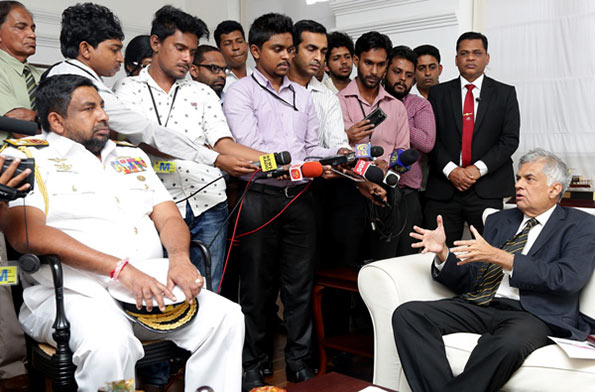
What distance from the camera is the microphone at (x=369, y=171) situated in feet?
8.51

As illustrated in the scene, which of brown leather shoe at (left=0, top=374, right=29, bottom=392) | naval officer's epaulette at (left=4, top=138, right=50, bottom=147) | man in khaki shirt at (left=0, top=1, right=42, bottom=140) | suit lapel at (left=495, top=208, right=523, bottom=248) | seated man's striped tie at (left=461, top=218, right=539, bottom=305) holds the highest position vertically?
man in khaki shirt at (left=0, top=1, right=42, bottom=140)

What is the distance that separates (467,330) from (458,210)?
118 cm

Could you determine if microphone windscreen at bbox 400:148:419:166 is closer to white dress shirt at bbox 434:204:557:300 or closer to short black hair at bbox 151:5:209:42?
white dress shirt at bbox 434:204:557:300

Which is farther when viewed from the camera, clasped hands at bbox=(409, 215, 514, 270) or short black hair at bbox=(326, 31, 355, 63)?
short black hair at bbox=(326, 31, 355, 63)

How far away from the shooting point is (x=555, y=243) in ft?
7.97

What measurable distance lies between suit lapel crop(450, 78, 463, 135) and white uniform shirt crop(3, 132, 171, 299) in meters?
1.89

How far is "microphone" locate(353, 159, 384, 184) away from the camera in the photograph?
259 centimetres

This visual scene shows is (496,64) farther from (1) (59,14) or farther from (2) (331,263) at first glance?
(1) (59,14)

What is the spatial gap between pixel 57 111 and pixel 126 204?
16.0 inches

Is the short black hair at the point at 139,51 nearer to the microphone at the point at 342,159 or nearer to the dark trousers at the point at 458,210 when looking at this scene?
the microphone at the point at 342,159

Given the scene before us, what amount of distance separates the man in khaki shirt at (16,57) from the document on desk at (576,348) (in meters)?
2.18

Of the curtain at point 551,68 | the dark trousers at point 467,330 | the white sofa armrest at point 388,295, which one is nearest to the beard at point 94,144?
the white sofa armrest at point 388,295

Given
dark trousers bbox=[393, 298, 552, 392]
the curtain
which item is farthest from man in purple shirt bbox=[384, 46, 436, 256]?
the curtain

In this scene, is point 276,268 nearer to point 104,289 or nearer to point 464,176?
point 104,289
